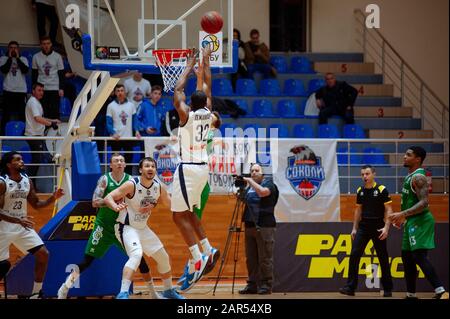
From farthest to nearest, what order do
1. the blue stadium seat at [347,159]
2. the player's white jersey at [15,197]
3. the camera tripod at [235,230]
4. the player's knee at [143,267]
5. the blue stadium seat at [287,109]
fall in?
1. the blue stadium seat at [287,109]
2. the blue stadium seat at [347,159]
3. the camera tripod at [235,230]
4. the player's knee at [143,267]
5. the player's white jersey at [15,197]

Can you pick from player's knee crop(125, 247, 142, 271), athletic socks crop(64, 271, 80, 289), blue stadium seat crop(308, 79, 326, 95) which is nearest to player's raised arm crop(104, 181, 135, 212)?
player's knee crop(125, 247, 142, 271)

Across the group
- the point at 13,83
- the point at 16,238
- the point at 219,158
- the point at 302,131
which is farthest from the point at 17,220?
the point at 302,131

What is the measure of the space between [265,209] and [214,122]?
3.47m

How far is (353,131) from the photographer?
670 inches

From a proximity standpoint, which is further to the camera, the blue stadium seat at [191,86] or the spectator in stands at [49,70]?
the blue stadium seat at [191,86]

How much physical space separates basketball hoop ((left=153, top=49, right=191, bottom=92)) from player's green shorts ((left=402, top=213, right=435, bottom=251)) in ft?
12.6

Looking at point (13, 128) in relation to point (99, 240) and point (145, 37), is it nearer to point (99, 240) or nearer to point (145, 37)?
point (99, 240)

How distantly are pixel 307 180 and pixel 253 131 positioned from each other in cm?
182

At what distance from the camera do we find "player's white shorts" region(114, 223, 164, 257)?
10734 millimetres

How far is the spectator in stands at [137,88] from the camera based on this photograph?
1591 centimetres

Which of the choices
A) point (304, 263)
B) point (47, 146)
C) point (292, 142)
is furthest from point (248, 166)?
point (47, 146)

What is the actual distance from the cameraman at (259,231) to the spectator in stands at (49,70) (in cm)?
403

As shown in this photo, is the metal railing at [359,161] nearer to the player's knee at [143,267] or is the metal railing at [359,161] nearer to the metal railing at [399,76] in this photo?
the metal railing at [399,76]

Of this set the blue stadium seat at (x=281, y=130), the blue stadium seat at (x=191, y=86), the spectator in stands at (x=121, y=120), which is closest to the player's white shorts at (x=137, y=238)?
the spectator in stands at (x=121, y=120)
